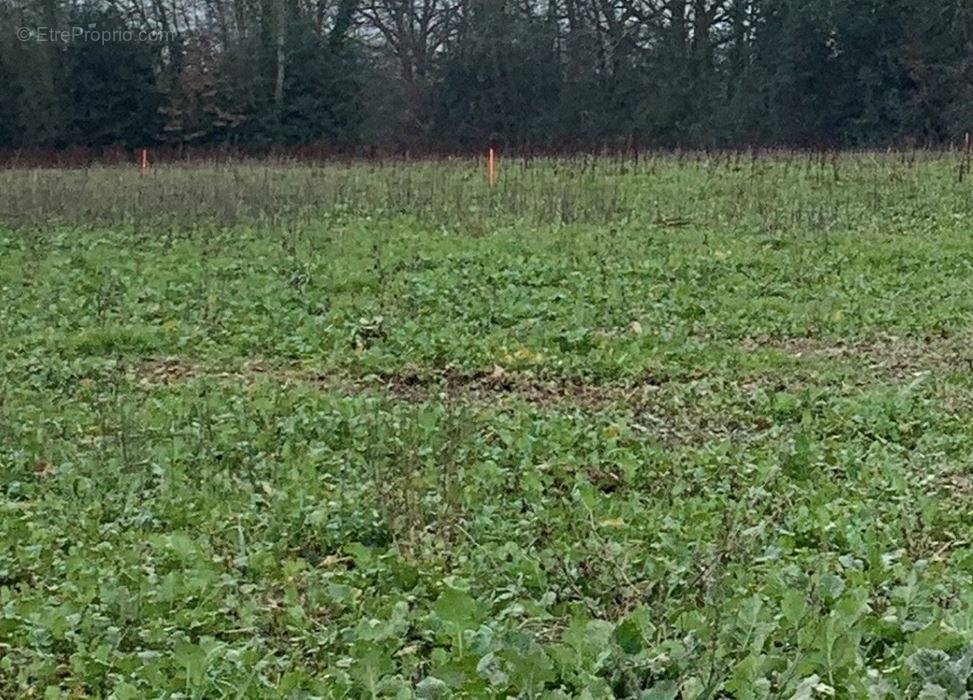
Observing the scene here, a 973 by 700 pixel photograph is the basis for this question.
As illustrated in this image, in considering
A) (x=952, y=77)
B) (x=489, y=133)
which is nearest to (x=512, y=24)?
(x=489, y=133)

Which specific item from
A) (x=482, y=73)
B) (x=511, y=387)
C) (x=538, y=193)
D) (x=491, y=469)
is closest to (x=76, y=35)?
(x=482, y=73)

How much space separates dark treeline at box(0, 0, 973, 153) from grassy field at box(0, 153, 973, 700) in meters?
22.0

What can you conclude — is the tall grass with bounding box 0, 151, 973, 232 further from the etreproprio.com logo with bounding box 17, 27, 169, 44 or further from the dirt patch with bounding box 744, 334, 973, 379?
the etreproprio.com logo with bounding box 17, 27, 169, 44

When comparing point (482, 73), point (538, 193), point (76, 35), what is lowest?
point (538, 193)

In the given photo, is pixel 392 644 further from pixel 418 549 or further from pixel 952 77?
pixel 952 77

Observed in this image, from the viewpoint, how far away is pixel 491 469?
5.39 m

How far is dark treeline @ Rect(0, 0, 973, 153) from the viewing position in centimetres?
3672

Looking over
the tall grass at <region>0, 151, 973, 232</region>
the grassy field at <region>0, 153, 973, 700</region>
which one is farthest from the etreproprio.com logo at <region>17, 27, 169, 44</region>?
the grassy field at <region>0, 153, 973, 700</region>

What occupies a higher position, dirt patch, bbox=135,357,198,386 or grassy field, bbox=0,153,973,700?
grassy field, bbox=0,153,973,700

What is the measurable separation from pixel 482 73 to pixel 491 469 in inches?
1508

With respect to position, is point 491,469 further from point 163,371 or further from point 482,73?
point 482,73

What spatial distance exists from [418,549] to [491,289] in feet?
21.0

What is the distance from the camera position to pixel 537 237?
13797 millimetres

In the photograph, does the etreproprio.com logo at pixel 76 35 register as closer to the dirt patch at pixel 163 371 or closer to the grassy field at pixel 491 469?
the grassy field at pixel 491 469
